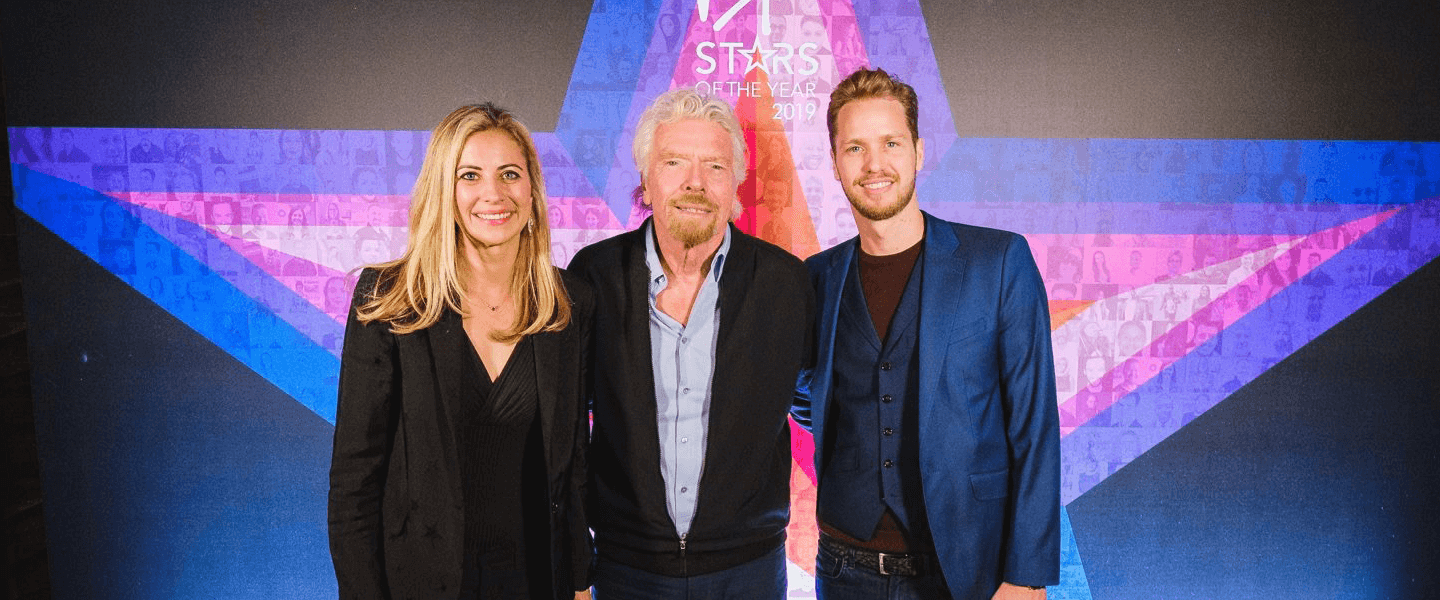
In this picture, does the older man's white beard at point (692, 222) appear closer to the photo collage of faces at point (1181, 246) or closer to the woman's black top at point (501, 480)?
the woman's black top at point (501, 480)

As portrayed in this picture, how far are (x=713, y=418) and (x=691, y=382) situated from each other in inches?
4.3

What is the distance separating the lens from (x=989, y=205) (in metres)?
3.18

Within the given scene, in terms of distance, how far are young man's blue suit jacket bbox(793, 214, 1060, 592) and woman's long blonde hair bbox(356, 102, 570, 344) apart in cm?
95

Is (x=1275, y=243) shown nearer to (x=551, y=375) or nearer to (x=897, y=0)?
(x=897, y=0)

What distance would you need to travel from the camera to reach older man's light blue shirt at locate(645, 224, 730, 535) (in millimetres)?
2217

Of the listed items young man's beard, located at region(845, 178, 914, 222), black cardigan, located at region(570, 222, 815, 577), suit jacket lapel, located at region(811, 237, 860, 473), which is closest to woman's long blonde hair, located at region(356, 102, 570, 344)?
black cardigan, located at region(570, 222, 815, 577)

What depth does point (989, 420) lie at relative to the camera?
2.17 meters

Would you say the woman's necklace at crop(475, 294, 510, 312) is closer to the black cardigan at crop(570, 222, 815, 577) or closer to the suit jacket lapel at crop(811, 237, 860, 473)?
the black cardigan at crop(570, 222, 815, 577)

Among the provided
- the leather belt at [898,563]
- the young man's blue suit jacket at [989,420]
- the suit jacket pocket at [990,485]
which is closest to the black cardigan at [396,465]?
the leather belt at [898,563]

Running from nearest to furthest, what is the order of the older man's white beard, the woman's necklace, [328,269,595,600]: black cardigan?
[328,269,595,600]: black cardigan, the woman's necklace, the older man's white beard

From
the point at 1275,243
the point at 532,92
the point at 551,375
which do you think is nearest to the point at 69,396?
the point at 532,92

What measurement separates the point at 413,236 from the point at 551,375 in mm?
462

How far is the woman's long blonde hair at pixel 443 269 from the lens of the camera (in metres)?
1.94

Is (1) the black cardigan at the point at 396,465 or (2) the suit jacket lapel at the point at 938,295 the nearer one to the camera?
(1) the black cardigan at the point at 396,465
